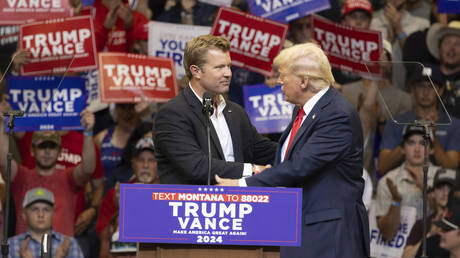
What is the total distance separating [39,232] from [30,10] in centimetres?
181

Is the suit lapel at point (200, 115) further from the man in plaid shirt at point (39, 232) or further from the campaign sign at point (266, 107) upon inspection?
the man in plaid shirt at point (39, 232)

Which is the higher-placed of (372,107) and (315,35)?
(315,35)

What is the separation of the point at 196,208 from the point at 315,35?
3.66 metres

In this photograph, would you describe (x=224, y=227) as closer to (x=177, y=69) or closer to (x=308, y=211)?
(x=308, y=211)

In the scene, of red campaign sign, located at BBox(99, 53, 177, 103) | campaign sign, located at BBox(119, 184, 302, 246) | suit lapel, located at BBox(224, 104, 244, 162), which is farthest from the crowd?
campaign sign, located at BBox(119, 184, 302, 246)

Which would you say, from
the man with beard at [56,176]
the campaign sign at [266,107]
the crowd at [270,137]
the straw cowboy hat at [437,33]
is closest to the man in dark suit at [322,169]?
the crowd at [270,137]

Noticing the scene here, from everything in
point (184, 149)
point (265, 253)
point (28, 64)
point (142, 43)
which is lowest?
point (265, 253)

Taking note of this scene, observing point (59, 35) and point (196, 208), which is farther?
point (59, 35)

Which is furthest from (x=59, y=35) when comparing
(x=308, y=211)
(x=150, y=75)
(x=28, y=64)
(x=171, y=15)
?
(x=308, y=211)

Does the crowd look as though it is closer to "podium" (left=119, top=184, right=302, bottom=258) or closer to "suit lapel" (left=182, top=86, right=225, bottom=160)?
"suit lapel" (left=182, top=86, right=225, bottom=160)

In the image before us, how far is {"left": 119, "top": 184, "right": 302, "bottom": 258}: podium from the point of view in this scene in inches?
142

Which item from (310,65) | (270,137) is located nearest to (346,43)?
(270,137)

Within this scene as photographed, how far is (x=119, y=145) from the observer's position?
290 inches

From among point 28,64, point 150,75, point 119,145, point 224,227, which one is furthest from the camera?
point 119,145
